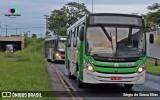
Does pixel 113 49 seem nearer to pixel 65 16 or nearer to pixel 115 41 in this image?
pixel 115 41

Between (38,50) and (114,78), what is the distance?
83753mm

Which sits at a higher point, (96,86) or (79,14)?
(79,14)

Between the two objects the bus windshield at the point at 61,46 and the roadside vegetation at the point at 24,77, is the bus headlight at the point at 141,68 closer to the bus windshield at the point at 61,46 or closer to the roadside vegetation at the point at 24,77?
the roadside vegetation at the point at 24,77

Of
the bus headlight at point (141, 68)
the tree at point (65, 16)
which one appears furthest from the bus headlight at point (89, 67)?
the tree at point (65, 16)

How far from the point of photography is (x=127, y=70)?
1719 centimetres

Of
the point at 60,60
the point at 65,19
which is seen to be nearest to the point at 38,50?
the point at 65,19

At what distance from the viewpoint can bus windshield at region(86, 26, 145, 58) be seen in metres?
17.3

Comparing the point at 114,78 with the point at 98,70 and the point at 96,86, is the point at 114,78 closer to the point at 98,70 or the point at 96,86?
the point at 98,70

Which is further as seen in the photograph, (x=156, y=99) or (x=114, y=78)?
(x=114, y=78)

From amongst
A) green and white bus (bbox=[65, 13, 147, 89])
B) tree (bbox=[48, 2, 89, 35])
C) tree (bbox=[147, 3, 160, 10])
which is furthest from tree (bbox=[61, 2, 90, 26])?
green and white bus (bbox=[65, 13, 147, 89])

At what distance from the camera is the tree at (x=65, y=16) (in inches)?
4811

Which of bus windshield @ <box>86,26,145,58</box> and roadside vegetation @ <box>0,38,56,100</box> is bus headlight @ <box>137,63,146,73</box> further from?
roadside vegetation @ <box>0,38,56,100</box>

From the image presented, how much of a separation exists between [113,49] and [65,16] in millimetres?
104686

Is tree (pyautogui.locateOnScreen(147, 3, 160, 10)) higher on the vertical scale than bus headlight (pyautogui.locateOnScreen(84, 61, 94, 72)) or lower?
higher
